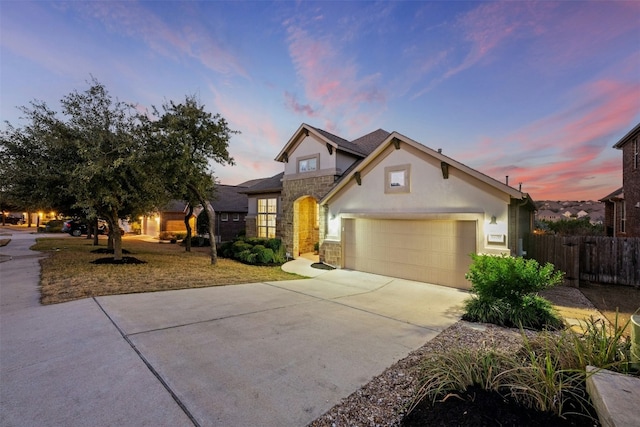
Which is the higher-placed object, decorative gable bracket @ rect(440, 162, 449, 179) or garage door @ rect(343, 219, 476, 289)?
decorative gable bracket @ rect(440, 162, 449, 179)

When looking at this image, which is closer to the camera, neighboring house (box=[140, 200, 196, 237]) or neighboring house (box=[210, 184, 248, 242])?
neighboring house (box=[210, 184, 248, 242])

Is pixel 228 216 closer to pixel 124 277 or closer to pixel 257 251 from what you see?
pixel 257 251

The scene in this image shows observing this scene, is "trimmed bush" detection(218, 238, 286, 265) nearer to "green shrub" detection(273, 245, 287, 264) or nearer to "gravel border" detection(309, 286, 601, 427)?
"green shrub" detection(273, 245, 287, 264)

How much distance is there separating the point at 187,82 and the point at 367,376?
43.1ft

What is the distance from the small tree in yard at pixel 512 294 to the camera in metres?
5.35

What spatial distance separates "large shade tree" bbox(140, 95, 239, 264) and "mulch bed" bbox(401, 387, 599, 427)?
1063cm

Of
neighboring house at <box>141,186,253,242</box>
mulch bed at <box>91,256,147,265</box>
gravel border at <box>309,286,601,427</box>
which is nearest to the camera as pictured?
gravel border at <box>309,286,601,427</box>

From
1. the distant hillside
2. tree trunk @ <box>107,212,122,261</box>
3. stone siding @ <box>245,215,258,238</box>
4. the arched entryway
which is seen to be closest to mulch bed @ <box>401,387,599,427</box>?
the arched entryway

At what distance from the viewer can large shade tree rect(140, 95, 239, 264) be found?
10383 millimetres

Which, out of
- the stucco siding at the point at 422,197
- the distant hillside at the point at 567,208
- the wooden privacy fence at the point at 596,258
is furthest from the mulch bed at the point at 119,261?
the distant hillside at the point at 567,208

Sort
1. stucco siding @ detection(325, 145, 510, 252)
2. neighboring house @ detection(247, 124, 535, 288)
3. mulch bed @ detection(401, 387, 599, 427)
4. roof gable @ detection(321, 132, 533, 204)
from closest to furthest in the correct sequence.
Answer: mulch bed @ detection(401, 387, 599, 427)
roof gable @ detection(321, 132, 533, 204)
stucco siding @ detection(325, 145, 510, 252)
neighboring house @ detection(247, 124, 535, 288)

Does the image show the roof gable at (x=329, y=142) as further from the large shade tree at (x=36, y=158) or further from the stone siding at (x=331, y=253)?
the large shade tree at (x=36, y=158)

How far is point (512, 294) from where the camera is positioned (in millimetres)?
5652

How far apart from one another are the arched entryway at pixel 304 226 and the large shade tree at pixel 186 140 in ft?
16.1
